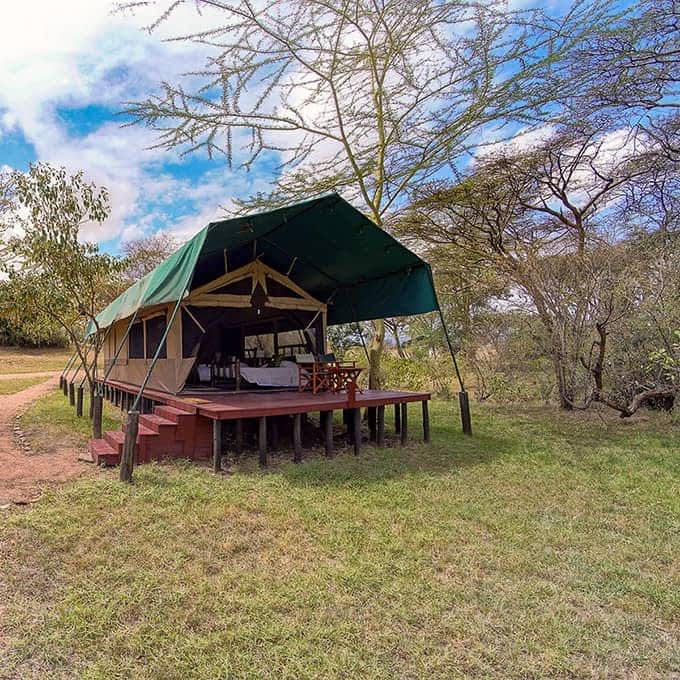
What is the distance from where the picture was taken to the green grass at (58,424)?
650 cm

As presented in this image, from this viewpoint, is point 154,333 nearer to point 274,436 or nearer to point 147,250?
point 274,436

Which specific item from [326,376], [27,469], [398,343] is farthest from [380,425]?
[398,343]

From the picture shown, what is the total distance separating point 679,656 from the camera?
213cm

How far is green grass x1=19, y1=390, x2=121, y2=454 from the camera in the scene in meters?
6.50

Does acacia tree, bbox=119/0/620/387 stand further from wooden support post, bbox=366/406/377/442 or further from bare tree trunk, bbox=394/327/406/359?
bare tree trunk, bbox=394/327/406/359

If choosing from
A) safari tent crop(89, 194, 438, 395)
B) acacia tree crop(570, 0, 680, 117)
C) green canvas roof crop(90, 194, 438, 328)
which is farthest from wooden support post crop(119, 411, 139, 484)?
acacia tree crop(570, 0, 680, 117)

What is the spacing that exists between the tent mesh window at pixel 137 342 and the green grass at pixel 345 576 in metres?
5.05

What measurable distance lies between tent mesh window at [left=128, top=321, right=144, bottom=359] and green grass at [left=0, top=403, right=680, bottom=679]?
16.6 ft

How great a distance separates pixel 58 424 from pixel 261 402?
4275 millimetres

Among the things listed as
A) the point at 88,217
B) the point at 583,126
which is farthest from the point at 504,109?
the point at 88,217

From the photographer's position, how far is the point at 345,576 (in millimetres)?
2803

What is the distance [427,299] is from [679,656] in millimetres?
5472

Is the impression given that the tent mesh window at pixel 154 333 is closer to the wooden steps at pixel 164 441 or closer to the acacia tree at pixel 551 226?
the wooden steps at pixel 164 441

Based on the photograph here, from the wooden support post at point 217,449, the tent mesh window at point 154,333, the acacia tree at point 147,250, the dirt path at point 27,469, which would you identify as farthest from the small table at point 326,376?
the acacia tree at point 147,250
